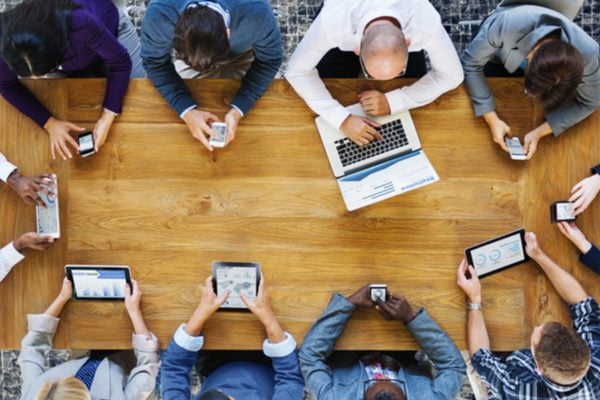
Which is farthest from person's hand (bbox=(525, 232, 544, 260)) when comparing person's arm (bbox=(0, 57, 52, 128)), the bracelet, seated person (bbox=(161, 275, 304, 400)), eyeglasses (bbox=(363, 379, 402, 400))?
person's arm (bbox=(0, 57, 52, 128))

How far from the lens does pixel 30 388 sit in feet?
6.91

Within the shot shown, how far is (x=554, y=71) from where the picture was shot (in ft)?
5.99

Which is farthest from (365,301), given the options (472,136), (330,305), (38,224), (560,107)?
(38,224)

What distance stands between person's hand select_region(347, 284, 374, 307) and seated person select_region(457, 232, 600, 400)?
0.98ft

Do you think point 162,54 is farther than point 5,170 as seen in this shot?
No

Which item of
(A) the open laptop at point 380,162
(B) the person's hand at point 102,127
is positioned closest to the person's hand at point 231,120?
(A) the open laptop at point 380,162

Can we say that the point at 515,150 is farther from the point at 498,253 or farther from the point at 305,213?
the point at 305,213

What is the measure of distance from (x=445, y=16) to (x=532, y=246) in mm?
1150

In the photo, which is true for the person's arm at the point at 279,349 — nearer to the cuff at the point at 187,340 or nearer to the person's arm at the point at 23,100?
the cuff at the point at 187,340

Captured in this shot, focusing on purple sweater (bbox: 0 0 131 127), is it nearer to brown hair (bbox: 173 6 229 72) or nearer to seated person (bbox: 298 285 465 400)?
brown hair (bbox: 173 6 229 72)

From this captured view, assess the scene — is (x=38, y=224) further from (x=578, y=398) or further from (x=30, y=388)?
(x=578, y=398)

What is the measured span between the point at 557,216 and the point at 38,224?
5.55 feet

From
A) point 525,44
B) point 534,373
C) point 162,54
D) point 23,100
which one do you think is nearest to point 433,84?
point 525,44

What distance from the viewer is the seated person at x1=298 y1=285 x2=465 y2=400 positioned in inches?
80.4
